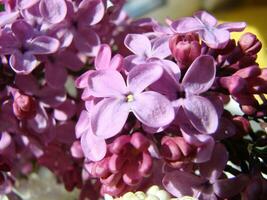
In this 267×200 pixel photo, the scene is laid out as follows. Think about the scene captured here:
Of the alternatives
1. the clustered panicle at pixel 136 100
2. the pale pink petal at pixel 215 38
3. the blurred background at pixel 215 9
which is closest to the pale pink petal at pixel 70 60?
the clustered panicle at pixel 136 100

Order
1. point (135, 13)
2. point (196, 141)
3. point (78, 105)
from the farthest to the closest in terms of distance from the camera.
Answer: point (135, 13)
point (78, 105)
point (196, 141)

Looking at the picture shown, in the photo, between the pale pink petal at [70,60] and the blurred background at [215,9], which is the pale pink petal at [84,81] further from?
the blurred background at [215,9]

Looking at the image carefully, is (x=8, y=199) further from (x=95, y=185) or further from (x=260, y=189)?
(x=260, y=189)

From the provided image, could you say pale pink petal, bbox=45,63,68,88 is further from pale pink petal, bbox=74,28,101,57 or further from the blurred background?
the blurred background

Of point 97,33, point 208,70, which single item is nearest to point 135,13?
point 97,33

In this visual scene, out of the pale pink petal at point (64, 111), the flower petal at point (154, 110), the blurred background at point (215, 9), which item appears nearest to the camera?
the flower petal at point (154, 110)

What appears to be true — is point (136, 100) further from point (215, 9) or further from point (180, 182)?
point (215, 9)

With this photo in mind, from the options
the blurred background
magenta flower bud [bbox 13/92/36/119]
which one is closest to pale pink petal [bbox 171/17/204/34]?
magenta flower bud [bbox 13/92/36/119]
